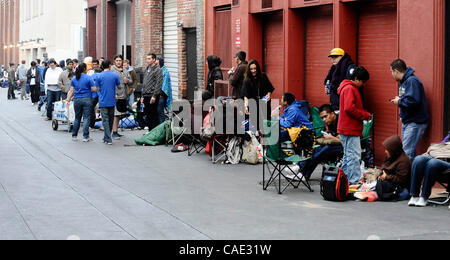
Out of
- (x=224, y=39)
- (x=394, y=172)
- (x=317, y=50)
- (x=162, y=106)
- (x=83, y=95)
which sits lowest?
(x=394, y=172)

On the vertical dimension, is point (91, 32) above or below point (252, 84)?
above

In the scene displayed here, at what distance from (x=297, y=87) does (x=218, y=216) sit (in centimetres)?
788

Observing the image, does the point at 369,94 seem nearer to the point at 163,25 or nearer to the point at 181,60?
the point at 181,60

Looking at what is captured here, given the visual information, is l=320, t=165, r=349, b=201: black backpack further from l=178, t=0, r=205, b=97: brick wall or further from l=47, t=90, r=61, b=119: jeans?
l=47, t=90, r=61, b=119: jeans

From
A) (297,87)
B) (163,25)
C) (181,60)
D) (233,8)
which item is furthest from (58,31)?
(297,87)

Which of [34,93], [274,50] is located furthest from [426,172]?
[34,93]

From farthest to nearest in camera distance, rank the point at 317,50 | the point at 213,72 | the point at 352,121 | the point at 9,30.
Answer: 1. the point at 9,30
2. the point at 213,72
3. the point at 317,50
4. the point at 352,121

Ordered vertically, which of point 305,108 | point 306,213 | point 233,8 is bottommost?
point 306,213

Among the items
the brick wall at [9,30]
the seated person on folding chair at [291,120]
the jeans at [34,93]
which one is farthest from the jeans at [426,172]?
the brick wall at [9,30]

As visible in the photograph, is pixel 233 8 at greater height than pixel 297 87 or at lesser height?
greater

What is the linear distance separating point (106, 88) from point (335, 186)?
339 inches

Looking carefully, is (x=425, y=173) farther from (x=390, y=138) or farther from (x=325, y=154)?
(x=325, y=154)

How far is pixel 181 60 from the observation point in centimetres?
2456

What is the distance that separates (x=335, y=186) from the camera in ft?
34.6
